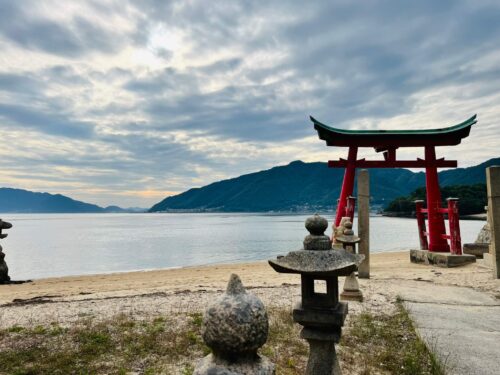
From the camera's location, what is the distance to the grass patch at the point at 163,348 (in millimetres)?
Result: 5043

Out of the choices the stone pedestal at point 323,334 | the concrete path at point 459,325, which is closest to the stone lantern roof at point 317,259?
the stone pedestal at point 323,334

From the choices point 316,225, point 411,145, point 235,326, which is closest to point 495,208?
point 411,145

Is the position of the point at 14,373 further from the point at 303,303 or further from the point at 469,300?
the point at 469,300

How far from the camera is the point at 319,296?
4.27m

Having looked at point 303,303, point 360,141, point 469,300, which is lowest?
point 469,300

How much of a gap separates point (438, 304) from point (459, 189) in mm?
80024

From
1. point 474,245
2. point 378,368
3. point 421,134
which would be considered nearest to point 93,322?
point 378,368

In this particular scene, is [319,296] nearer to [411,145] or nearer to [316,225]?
[316,225]

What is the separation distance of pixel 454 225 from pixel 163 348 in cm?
1284

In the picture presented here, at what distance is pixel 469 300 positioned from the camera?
358 inches

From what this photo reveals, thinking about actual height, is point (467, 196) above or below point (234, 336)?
above

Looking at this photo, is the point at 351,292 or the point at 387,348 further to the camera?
the point at 351,292

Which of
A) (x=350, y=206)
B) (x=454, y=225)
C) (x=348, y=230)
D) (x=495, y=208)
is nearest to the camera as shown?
(x=348, y=230)

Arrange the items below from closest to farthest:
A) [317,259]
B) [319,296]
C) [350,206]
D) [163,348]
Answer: [317,259] < [319,296] < [163,348] < [350,206]
